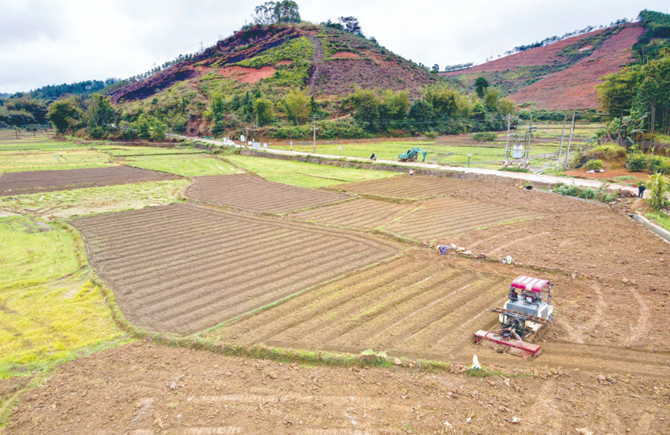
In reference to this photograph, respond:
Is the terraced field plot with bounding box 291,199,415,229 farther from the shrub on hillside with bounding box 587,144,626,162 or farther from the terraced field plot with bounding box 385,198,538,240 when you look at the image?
the shrub on hillside with bounding box 587,144,626,162

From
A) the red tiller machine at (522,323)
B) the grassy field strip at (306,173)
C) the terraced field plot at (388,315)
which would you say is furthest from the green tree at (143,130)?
the red tiller machine at (522,323)

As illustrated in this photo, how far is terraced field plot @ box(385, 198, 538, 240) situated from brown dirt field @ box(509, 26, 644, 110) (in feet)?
261

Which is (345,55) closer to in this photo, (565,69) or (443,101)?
(443,101)

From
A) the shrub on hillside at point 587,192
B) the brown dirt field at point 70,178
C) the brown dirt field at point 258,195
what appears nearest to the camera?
the shrub on hillside at point 587,192

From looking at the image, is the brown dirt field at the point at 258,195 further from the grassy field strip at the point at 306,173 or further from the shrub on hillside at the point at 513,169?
the shrub on hillside at the point at 513,169

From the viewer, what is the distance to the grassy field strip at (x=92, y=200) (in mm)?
21392

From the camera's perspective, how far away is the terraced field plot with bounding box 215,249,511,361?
28.6 feet

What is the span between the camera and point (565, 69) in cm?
11444

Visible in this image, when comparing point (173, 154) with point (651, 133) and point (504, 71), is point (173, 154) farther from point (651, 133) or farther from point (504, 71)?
point (504, 71)

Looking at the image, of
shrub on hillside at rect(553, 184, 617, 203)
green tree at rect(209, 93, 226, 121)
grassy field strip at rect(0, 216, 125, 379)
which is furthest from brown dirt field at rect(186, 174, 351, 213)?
green tree at rect(209, 93, 226, 121)

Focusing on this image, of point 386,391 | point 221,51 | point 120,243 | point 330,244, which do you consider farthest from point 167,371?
point 221,51

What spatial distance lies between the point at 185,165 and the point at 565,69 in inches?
4746

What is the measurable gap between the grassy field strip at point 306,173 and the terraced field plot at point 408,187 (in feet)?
5.93

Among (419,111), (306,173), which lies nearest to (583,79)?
(419,111)
